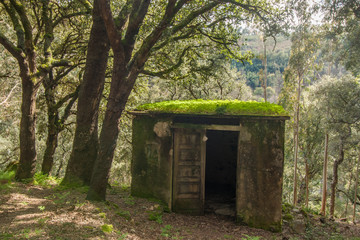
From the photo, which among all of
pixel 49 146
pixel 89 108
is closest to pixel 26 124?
pixel 89 108

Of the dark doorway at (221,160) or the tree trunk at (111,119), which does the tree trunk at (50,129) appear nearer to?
the tree trunk at (111,119)

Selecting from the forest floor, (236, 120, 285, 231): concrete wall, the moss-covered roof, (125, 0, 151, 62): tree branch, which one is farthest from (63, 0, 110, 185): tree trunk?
(236, 120, 285, 231): concrete wall

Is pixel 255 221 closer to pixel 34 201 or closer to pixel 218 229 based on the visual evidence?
pixel 218 229

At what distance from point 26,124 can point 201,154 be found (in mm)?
5590

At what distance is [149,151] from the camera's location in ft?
28.7

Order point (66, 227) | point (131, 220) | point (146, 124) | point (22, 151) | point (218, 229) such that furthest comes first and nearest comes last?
point (146, 124)
point (22, 151)
point (218, 229)
point (131, 220)
point (66, 227)

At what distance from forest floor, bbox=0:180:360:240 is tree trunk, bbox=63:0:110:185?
2.11 feet

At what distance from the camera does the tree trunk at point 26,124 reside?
26.6 ft

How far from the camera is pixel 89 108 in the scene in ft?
25.2

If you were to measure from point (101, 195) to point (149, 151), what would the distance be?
2554 mm

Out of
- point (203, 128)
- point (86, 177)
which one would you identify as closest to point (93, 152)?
point (86, 177)

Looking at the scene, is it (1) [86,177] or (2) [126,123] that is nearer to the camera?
(1) [86,177]

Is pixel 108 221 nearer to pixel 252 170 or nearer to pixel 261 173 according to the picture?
pixel 252 170

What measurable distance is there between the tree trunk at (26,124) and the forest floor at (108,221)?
650 millimetres
